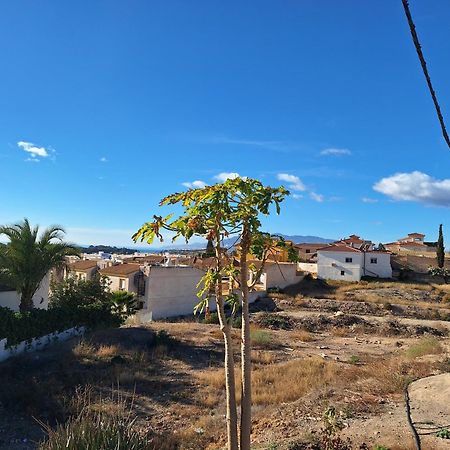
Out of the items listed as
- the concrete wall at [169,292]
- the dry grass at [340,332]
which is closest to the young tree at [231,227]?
the dry grass at [340,332]

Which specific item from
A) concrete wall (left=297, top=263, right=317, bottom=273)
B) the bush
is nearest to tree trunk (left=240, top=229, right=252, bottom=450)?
the bush

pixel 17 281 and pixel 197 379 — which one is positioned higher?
pixel 17 281

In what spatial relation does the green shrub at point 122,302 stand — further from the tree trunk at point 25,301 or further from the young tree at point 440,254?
the young tree at point 440,254

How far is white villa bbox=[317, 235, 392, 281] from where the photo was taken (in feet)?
156

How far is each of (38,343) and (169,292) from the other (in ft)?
54.7

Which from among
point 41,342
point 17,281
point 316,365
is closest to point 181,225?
point 316,365

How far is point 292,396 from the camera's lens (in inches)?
443

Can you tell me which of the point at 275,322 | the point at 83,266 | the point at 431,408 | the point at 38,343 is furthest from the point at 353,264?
the point at 431,408

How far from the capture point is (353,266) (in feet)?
156

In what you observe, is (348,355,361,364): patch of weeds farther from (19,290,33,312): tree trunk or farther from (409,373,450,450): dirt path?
(19,290,33,312): tree trunk

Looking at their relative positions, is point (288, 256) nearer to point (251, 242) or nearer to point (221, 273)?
point (251, 242)

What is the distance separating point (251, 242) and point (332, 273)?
1756 inches

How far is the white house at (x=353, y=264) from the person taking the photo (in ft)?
156

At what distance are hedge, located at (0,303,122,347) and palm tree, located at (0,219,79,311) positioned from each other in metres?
1.40
